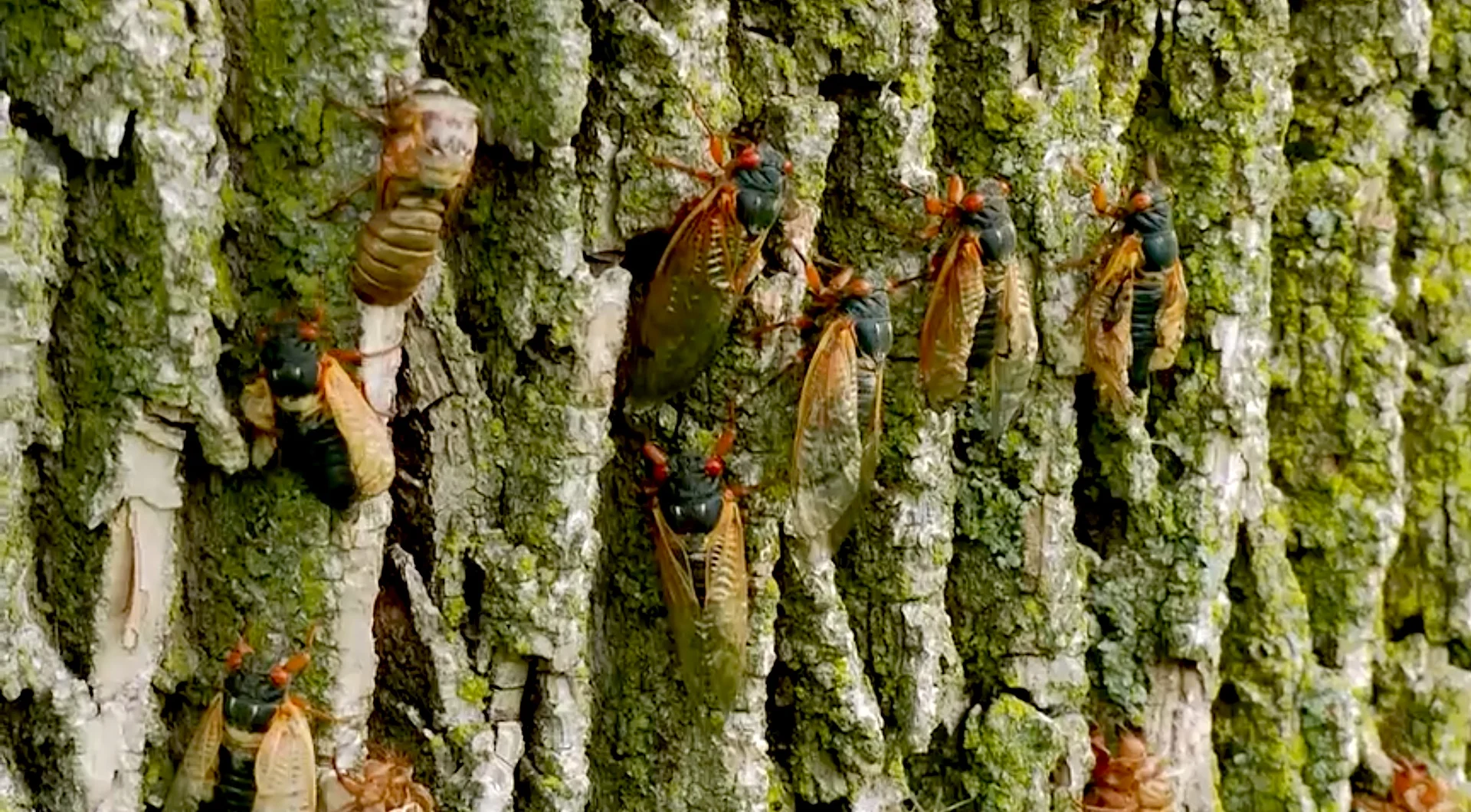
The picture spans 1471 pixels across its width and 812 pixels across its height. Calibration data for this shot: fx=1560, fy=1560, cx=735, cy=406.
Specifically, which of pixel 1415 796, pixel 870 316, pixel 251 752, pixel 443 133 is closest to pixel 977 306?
pixel 870 316

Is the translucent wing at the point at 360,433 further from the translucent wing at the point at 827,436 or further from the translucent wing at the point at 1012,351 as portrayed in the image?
the translucent wing at the point at 1012,351

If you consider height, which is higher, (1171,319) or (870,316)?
(1171,319)

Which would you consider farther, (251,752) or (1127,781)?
(1127,781)

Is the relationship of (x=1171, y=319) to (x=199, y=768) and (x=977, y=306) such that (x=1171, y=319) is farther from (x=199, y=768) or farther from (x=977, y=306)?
(x=199, y=768)

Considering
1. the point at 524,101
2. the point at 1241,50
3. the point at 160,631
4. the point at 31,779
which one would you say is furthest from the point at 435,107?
the point at 1241,50

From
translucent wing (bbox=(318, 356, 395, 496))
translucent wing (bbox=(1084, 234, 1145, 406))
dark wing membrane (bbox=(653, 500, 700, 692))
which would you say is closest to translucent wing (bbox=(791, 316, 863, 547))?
dark wing membrane (bbox=(653, 500, 700, 692))

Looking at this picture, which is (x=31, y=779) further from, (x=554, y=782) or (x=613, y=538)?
(x=613, y=538)
